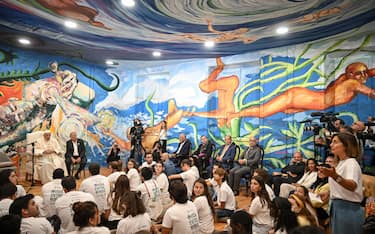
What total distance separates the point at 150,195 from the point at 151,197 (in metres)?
0.04

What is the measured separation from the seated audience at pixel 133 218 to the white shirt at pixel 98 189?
118 cm

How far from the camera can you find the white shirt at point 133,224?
295 cm

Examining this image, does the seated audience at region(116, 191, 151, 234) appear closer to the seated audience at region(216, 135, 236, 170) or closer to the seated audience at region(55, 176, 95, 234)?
the seated audience at region(55, 176, 95, 234)

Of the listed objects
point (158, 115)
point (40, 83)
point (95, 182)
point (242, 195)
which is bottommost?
point (242, 195)

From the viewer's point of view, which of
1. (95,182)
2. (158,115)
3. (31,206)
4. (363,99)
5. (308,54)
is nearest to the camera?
(31,206)

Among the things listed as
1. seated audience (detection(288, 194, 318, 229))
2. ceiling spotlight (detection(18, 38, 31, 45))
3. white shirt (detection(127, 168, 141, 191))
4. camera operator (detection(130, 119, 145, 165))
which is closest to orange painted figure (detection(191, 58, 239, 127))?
camera operator (detection(130, 119, 145, 165))

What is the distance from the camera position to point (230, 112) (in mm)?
8688

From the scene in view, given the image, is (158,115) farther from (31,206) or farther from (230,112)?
(31,206)

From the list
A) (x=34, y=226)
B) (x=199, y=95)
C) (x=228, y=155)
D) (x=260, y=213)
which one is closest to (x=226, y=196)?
(x=260, y=213)

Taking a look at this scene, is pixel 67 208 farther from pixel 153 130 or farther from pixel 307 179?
pixel 153 130

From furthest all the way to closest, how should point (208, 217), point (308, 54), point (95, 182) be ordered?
1. point (308, 54)
2. point (95, 182)
3. point (208, 217)

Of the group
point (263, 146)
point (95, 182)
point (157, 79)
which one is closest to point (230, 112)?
point (263, 146)

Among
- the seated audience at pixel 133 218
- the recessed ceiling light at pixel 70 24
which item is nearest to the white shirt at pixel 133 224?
the seated audience at pixel 133 218

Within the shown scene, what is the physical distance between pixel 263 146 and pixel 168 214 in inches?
215
